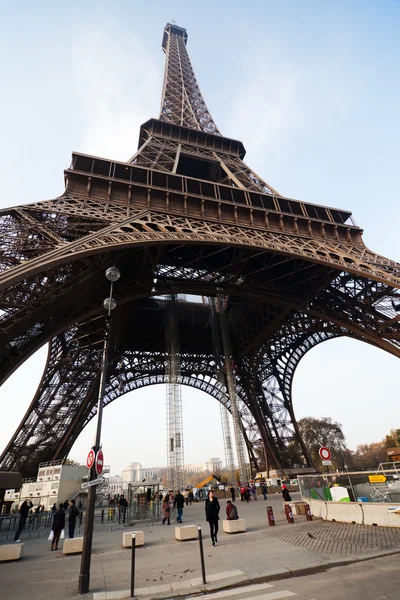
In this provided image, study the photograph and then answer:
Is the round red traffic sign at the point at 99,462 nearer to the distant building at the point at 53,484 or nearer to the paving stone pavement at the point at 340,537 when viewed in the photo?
the paving stone pavement at the point at 340,537

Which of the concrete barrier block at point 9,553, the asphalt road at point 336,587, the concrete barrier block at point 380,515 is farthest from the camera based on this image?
the concrete barrier block at point 380,515

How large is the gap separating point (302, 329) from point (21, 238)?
882 inches

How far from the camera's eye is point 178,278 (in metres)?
23.5

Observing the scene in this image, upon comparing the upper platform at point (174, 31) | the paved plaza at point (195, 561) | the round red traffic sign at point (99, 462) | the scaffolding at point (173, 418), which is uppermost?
the upper platform at point (174, 31)

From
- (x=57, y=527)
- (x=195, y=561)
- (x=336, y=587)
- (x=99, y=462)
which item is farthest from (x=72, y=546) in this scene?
(x=336, y=587)

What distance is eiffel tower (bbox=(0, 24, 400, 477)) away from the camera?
15719mm

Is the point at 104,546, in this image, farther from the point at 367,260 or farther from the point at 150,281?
the point at 367,260

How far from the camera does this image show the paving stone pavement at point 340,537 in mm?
7531

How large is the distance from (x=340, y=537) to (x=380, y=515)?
6.66ft

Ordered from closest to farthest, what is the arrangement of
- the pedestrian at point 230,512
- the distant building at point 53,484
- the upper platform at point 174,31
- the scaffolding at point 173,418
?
1. the pedestrian at point 230,512
2. the scaffolding at point 173,418
3. the distant building at point 53,484
4. the upper platform at point 174,31

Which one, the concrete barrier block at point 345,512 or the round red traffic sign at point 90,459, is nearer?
the round red traffic sign at point 90,459

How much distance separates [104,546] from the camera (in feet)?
35.2

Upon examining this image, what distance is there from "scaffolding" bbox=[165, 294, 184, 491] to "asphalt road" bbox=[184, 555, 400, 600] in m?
21.8

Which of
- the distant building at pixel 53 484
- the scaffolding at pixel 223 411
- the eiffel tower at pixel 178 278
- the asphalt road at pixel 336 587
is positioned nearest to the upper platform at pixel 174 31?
the eiffel tower at pixel 178 278
